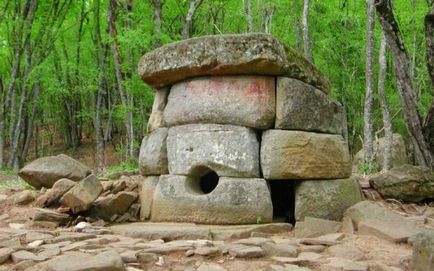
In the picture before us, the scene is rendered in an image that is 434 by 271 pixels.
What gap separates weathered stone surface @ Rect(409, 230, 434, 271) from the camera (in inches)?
141

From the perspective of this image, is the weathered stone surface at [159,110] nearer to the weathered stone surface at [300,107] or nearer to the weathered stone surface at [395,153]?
the weathered stone surface at [300,107]

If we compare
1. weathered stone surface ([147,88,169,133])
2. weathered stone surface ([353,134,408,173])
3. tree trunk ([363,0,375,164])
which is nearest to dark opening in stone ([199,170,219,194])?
weathered stone surface ([147,88,169,133])

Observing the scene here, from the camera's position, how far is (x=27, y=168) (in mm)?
7102

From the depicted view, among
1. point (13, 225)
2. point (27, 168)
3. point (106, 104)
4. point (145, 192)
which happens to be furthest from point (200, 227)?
point (106, 104)

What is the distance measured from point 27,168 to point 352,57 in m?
16.5

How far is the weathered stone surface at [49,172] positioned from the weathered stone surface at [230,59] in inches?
85.4

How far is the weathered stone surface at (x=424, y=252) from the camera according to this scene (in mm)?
3594

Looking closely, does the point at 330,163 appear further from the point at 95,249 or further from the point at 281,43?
the point at 95,249

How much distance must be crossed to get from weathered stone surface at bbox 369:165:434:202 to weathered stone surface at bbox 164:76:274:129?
7.06ft

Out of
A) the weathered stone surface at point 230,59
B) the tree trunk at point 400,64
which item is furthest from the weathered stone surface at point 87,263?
the tree trunk at point 400,64

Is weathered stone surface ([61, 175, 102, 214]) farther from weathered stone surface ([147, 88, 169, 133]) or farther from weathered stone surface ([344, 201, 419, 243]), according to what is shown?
weathered stone surface ([344, 201, 419, 243])

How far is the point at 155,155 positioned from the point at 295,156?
6.60 ft

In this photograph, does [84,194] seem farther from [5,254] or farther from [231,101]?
[231,101]

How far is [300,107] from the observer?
6.00 meters
